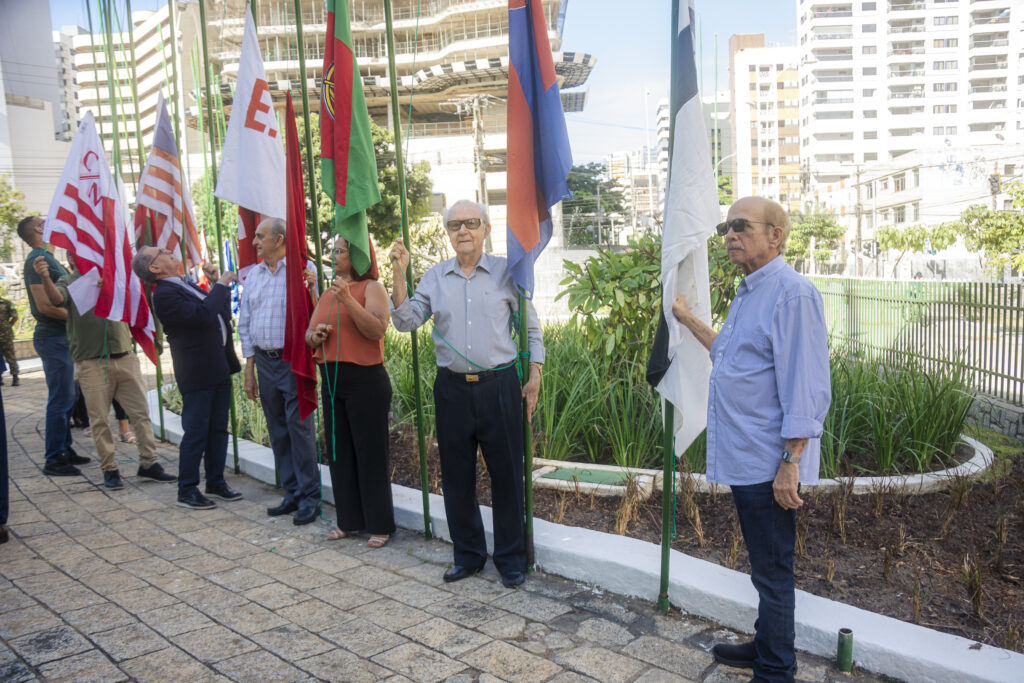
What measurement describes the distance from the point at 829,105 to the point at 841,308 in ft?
387

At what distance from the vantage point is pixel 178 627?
12.4 ft

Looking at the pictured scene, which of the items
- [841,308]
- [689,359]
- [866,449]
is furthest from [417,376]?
[841,308]

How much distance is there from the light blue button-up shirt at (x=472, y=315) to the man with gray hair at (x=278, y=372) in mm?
1409

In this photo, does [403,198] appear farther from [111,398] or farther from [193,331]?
[111,398]

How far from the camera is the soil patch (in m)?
3.56

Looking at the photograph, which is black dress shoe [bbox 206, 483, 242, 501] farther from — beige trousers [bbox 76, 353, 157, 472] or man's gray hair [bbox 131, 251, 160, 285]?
man's gray hair [bbox 131, 251, 160, 285]

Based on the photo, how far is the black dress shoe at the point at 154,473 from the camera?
6.70 m

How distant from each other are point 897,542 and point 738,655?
1.60 m

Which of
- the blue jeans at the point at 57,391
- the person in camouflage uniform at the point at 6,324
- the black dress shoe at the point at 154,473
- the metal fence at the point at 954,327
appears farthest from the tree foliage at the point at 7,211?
the metal fence at the point at 954,327

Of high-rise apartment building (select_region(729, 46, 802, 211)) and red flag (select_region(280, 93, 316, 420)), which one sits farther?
high-rise apartment building (select_region(729, 46, 802, 211))

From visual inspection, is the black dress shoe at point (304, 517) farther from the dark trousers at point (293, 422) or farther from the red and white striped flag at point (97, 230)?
the red and white striped flag at point (97, 230)

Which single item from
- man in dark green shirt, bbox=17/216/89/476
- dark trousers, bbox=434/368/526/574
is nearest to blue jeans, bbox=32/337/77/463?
man in dark green shirt, bbox=17/216/89/476

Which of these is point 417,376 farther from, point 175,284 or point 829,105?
point 829,105

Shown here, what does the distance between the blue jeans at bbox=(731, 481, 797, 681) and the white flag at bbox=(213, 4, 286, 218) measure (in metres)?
4.17
